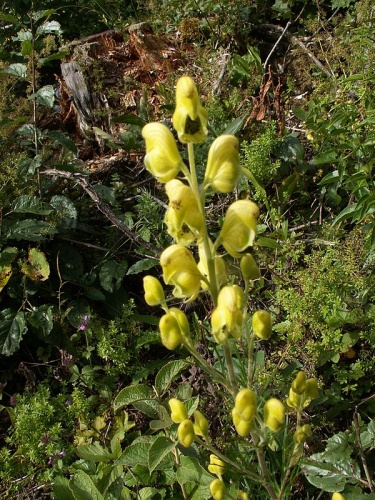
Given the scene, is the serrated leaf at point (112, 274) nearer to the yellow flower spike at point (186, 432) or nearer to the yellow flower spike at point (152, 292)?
the yellow flower spike at point (152, 292)

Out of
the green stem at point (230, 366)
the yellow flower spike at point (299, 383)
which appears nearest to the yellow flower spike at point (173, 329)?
the green stem at point (230, 366)

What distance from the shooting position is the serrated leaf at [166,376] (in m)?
1.99

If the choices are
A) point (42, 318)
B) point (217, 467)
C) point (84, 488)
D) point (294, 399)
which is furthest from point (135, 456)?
point (42, 318)

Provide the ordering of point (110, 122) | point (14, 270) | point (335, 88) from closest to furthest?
point (14, 270) → point (335, 88) → point (110, 122)

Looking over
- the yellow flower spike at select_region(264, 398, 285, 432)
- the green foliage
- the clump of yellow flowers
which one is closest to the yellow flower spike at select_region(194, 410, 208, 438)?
the clump of yellow flowers

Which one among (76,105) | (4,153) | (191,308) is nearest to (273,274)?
(191,308)

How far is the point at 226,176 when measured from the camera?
1.40m

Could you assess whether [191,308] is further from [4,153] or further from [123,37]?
[123,37]

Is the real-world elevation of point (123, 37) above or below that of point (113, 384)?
above

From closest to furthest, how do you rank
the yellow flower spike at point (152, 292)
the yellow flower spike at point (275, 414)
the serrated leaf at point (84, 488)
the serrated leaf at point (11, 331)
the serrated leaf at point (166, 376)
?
1. the yellow flower spike at point (275, 414)
2. the yellow flower spike at point (152, 292)
3. the serrated leaf at point (84, 488)
4. the serrated leaf at point (166, 376)
5. the serrated leaf at point (11, 331)

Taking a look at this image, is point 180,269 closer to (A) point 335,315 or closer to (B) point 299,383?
(B) point 299,383

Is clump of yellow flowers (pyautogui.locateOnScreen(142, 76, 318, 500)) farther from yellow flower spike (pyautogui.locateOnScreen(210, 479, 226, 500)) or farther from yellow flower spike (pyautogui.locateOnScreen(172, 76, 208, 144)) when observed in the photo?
yellow flower spike (pyautogui.locateOnScreen(210, 479, 226, 500))

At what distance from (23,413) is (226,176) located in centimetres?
156

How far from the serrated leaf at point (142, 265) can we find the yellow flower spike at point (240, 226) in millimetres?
1342
